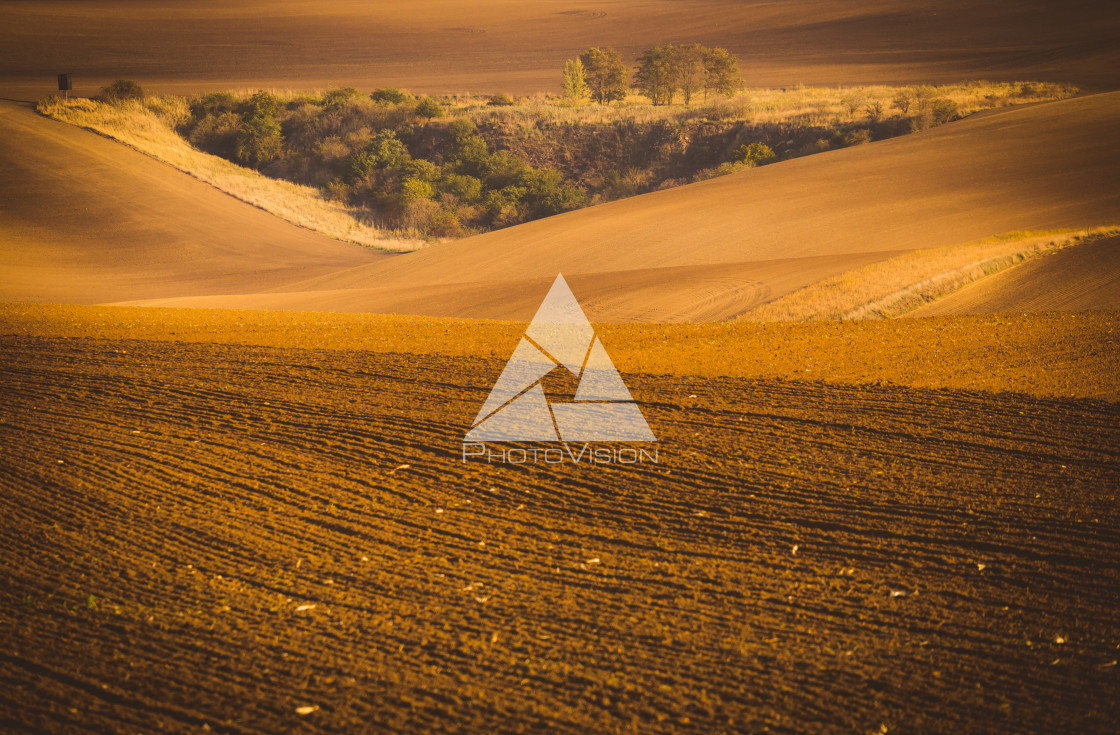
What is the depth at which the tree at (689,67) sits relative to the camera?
235 ft

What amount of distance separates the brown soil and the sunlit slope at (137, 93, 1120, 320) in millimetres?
12095

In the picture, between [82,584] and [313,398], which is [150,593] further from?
[313,398]

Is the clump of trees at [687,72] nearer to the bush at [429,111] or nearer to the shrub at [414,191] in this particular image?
the bush at [429,111]

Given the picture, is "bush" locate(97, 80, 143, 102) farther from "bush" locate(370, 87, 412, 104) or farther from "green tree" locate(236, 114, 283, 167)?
"bush" locate(370, 87, 412, 104)

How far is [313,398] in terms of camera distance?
36.5 feet

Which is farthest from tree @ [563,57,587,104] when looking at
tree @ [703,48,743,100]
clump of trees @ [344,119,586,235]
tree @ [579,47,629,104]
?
clump of trees @ [344,119,586,235]

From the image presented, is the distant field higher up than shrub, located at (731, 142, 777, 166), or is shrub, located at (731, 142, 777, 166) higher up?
shrub, located at (731, 142, 777, 166)

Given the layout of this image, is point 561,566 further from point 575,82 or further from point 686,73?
point 575,82

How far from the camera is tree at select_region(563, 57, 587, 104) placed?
7662 centimetres

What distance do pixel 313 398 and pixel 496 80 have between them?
95.0 m

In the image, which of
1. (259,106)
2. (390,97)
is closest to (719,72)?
(390,97)

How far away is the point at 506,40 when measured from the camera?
118 m

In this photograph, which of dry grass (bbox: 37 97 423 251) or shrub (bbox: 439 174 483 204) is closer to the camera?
dry grass (bbox: 37 97 423 251)

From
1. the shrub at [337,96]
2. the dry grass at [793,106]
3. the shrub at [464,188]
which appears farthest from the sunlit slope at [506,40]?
the shrub at [464,188]
